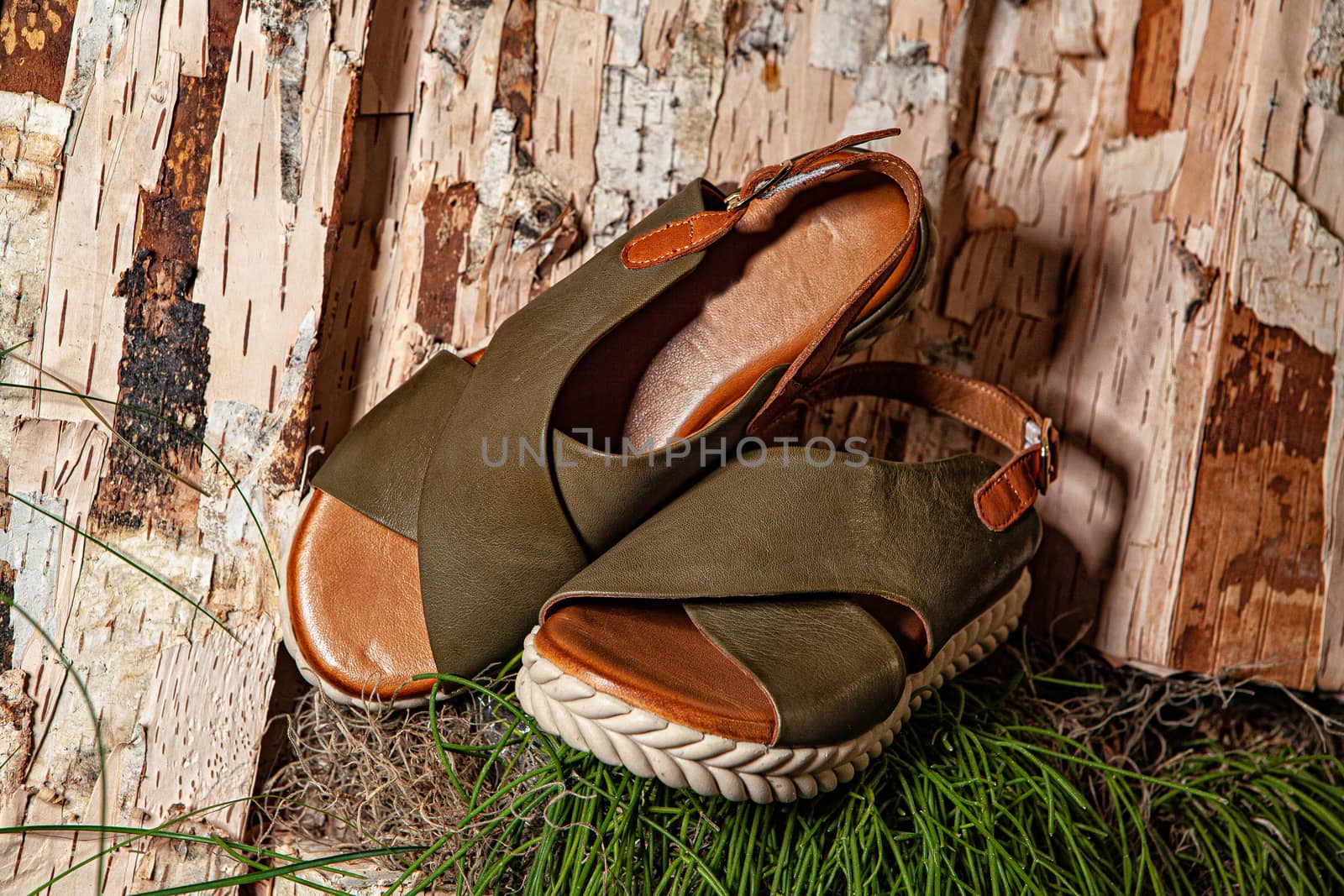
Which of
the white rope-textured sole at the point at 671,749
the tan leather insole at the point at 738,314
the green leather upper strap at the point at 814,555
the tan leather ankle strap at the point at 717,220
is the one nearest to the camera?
the white rope-textured sole at the point at 671,749

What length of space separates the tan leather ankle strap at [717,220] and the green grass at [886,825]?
1.92ft

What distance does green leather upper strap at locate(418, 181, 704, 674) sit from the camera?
3.40 ft

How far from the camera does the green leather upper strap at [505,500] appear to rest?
3.40 ft

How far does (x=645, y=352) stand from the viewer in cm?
121

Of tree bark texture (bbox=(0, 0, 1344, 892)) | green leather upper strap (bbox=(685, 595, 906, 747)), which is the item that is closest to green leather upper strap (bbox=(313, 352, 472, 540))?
tree bark texture (bbox=(0, 0, 1344, 892))

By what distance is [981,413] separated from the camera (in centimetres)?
126

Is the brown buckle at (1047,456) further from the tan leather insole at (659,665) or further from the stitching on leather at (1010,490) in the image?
the tan leather insole at (659,665)

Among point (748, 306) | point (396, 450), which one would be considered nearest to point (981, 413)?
point (748, 306)

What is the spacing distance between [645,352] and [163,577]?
0.74 metres

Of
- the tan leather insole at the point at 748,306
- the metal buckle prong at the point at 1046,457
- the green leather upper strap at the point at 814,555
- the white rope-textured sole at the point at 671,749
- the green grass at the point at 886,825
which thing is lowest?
the green grass at the point at 886,825

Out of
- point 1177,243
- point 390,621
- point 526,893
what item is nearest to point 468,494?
point 390,621

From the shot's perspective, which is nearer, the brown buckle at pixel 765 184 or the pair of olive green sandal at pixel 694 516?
the pair of olive green sandal at pixel 694 516

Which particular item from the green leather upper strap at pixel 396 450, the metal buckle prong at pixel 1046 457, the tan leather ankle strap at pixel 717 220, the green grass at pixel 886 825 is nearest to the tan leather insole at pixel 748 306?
the tan leather ankle strap at pixel 717 220

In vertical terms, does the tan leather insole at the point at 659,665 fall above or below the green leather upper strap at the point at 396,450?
below
